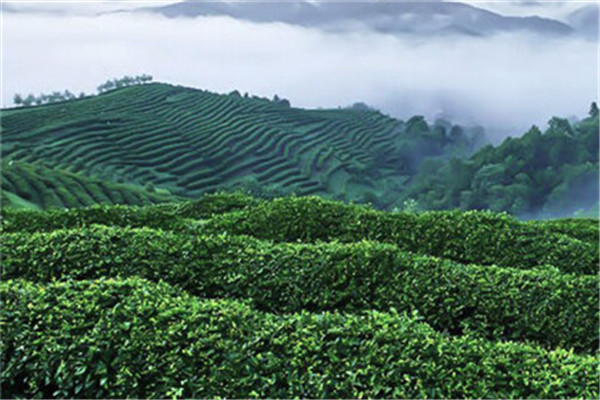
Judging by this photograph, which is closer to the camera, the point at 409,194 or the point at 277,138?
the point at 409,194

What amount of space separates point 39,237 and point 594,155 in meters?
12.0

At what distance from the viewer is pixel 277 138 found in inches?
586

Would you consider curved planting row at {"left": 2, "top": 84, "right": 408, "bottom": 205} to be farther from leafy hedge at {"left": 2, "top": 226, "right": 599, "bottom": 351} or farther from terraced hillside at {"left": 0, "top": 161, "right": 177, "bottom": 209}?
leafy hedge at {"left": 2, "top": 226, "right": 599, "bottom": 351}

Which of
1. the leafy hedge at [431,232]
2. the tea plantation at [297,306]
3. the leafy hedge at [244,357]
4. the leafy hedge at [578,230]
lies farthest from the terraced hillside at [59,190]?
the leafy hedge at [244,357]

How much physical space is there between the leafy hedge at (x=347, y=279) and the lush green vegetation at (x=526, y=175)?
798cm

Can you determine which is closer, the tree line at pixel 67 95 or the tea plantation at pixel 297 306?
the tea plantation at pixel 297 306

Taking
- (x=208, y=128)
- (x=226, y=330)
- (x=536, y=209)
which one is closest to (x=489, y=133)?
(x=536, y=209)

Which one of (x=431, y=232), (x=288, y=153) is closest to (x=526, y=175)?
(x=288, y=153)

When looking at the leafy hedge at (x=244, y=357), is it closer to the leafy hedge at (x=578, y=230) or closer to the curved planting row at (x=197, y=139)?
the leafy hedge at (x=578, y=230)

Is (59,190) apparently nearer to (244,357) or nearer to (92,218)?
(92,218)

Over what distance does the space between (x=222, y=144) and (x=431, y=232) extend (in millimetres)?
8920

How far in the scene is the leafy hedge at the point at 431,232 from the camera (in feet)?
20.9

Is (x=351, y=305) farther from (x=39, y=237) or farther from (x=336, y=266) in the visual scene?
(x=39, y=237)

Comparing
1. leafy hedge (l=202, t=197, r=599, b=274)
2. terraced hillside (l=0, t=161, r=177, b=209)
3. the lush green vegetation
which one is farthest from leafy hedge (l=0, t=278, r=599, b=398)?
the lush green vegetation
